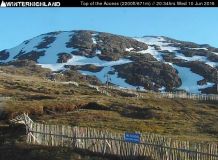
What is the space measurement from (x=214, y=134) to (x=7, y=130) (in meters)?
18.8

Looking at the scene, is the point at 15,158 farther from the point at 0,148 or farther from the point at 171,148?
the point at 171,148

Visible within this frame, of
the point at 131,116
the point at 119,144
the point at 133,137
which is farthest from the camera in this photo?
the point at 131,116

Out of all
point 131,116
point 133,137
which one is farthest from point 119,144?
point 131,116

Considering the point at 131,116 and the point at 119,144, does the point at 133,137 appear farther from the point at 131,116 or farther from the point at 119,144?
the point at 131,116

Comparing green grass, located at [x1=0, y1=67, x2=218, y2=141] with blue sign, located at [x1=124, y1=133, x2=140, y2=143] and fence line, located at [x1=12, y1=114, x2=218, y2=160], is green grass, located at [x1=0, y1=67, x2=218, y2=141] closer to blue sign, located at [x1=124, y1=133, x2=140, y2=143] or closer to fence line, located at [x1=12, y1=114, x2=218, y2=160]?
fence line, located at [x1=12, y1=114, x2=218, y2=160]

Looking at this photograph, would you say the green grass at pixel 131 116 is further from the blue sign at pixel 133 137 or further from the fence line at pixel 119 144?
the blue sign at pixel 133 137

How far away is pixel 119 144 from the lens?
3089 centimetres

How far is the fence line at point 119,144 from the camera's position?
88.5ft

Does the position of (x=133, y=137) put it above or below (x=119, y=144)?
above

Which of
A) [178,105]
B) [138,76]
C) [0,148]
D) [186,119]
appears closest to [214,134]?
[186,119]

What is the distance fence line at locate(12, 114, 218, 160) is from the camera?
26984 mm

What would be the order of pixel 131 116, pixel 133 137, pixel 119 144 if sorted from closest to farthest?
pixel 133 137, pixel 119 144, pixel 131 116

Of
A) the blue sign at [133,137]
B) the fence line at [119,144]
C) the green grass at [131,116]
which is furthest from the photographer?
the green grass at [131,116]

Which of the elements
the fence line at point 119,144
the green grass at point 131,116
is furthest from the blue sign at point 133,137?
the green grass at point 131,116
